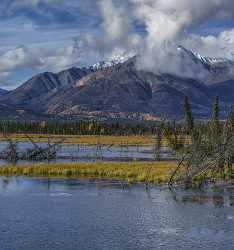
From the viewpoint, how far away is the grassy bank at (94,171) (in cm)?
7100

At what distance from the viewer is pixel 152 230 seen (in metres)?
39.5

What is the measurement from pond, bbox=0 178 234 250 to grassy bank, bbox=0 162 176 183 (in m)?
8.09

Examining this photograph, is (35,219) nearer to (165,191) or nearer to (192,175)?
(165,191)

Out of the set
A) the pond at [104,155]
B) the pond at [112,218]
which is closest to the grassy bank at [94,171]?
the pond at [112,218]

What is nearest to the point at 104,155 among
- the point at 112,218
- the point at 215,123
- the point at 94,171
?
the point at 215,123

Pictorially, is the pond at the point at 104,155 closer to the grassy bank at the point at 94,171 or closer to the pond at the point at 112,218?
the grassy bank at the point at 94,171

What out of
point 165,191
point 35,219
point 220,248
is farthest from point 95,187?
point 220,248

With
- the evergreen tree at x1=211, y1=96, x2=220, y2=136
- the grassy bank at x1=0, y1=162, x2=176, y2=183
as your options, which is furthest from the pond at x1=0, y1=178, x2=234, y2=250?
the evergreen tree at x1=211, y1=96, x2=220, y2=136

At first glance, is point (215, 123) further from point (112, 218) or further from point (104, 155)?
point (112, 218)

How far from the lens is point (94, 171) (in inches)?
2968

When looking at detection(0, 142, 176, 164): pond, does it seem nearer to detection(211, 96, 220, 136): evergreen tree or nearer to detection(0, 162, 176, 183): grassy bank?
detection(0, 162, 176, 183): grassy bank

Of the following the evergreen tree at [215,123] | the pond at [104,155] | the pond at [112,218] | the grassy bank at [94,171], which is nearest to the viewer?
the pond at [112,218]

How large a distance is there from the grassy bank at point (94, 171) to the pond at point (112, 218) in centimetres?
809

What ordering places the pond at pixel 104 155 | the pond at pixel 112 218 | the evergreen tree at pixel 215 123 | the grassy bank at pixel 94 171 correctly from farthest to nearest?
the pond at pixel 104 155
the evergreen tree at pixel 215 123
the grassy bank at pixel 94 171
the pond at pixel 112 218
